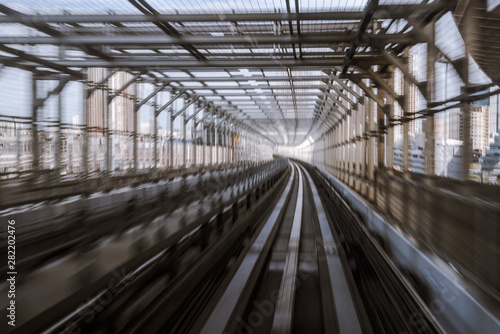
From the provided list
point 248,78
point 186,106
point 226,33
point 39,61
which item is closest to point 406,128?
point 226,33

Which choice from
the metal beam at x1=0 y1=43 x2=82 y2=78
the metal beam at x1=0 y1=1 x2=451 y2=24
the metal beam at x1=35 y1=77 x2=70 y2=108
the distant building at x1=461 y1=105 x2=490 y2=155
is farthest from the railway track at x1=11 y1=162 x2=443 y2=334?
the metal beam at x1=0 y1=1 x2=451 y2=24

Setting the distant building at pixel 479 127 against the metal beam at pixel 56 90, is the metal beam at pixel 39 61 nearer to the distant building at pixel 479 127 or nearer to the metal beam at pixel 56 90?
the metal beam at pixel 56 90

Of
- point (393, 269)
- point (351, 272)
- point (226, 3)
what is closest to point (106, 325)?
point (393, 269)

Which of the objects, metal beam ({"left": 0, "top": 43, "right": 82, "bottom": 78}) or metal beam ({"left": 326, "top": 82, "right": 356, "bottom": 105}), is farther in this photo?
metal beam ({"left": 326, "top": 82, "right": 356, "bottom": 105})

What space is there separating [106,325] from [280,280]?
3.15 metres

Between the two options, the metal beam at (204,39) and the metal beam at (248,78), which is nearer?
the metal beam at (204,39)

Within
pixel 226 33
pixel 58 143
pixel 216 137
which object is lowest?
pixel 58 143

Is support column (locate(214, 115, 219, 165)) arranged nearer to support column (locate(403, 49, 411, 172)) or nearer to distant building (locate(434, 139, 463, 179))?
support column (locate(403, 49, 411, 172))

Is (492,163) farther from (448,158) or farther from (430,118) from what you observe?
(430,118)

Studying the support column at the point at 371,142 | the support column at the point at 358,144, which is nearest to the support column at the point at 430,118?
the support column at the point at 371,142

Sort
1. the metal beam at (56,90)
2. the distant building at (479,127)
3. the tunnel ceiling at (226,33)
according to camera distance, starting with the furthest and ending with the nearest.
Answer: the tunnel ceiling at (226,33), the distant building at (479,127), the metal beam at (56,90)

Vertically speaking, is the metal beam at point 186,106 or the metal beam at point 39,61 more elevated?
the metal beam at point 186,106

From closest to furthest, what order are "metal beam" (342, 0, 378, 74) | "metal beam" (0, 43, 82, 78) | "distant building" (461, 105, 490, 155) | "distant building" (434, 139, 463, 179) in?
"metal beam" (0, 43, 82, 78) → "distant building" (461, 105, 490, 155) → "distant building" (434, 139, 463, 179) → "metal beam" (342, 0, 378, 74)

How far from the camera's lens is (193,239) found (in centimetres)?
509
